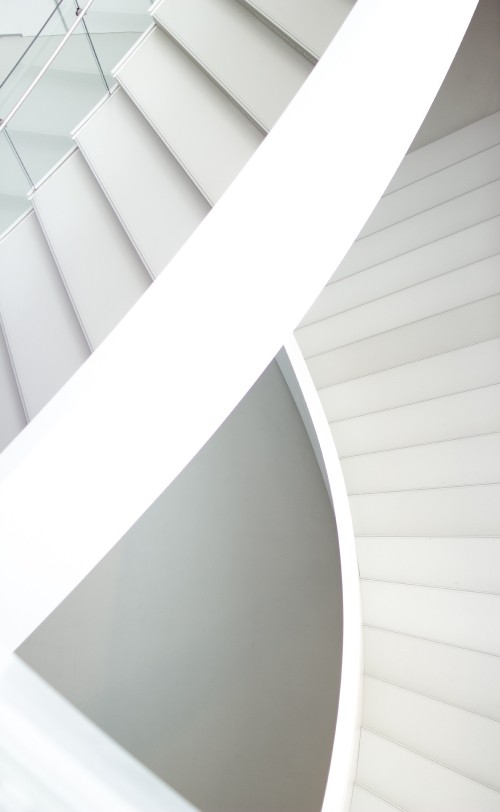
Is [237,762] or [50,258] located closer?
[50,258]

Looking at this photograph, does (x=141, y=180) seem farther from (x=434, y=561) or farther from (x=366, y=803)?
(x=366, y=803)

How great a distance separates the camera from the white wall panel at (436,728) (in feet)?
6.66

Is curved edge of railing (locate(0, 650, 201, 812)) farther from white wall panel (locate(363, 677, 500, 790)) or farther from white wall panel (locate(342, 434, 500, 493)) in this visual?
white wall panel (locate(342, 434, 500, 493))

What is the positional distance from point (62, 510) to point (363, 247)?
2.31 meters

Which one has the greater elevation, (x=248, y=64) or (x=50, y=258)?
(x=248, y=64)

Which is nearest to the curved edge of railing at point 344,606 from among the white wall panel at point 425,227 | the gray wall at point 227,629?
the white wall panel at point 425,227

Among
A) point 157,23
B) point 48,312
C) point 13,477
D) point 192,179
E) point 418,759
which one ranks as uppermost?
point 157,23

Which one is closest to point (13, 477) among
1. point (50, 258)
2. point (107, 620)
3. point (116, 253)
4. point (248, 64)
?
point (116, 253)

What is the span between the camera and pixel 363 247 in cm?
301

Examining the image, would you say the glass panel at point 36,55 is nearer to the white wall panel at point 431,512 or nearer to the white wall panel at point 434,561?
the white wall panel at point 431,512

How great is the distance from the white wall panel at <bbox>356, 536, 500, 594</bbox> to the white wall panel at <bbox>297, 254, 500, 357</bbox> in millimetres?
862

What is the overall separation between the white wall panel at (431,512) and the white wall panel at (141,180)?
48.9 inches

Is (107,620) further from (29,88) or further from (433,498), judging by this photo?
(29,88)

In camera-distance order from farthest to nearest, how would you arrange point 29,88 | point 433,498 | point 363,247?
1. point 363,247
2. point 433,498
3. point 29,88
